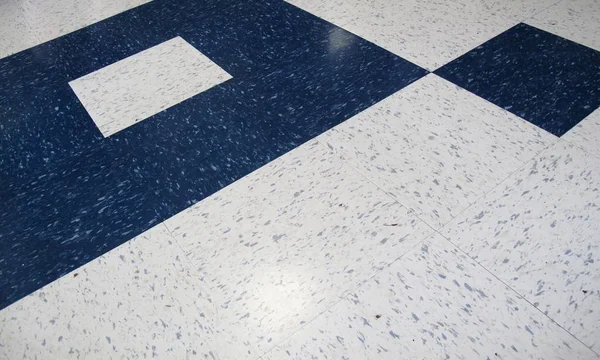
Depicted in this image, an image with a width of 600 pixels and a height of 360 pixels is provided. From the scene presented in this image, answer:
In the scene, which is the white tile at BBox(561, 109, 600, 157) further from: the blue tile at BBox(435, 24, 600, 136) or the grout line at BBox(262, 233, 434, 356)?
the grout line at BBox(262, 233, 434, 356)

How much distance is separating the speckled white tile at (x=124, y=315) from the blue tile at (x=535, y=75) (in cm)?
110

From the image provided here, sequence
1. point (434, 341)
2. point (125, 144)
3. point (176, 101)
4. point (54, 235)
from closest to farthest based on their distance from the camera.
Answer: point (434, 341), point (54, 235), point (125, 144), point (176, 101)

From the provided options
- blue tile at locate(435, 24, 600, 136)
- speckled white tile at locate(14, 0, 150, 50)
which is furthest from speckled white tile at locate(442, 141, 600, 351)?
speckled white tile at locate(14, 0, 150, 50)

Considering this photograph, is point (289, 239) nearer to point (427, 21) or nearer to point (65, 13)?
point (427, 21)

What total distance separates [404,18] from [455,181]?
3.16 ft

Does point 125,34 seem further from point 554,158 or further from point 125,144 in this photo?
point 554,158

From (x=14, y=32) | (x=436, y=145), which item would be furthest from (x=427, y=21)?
(x=14, y=32)

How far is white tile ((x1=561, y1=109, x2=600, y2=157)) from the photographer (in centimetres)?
120

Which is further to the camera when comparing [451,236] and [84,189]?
[84,189]

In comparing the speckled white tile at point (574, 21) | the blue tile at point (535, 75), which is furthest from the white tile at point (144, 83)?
the speckled white tile at point (574, 21)

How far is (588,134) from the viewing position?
123 centimetres

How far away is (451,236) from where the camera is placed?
104 cm

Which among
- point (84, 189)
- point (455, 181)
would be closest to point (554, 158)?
point (455, 181)

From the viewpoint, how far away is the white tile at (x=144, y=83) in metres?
1.51
